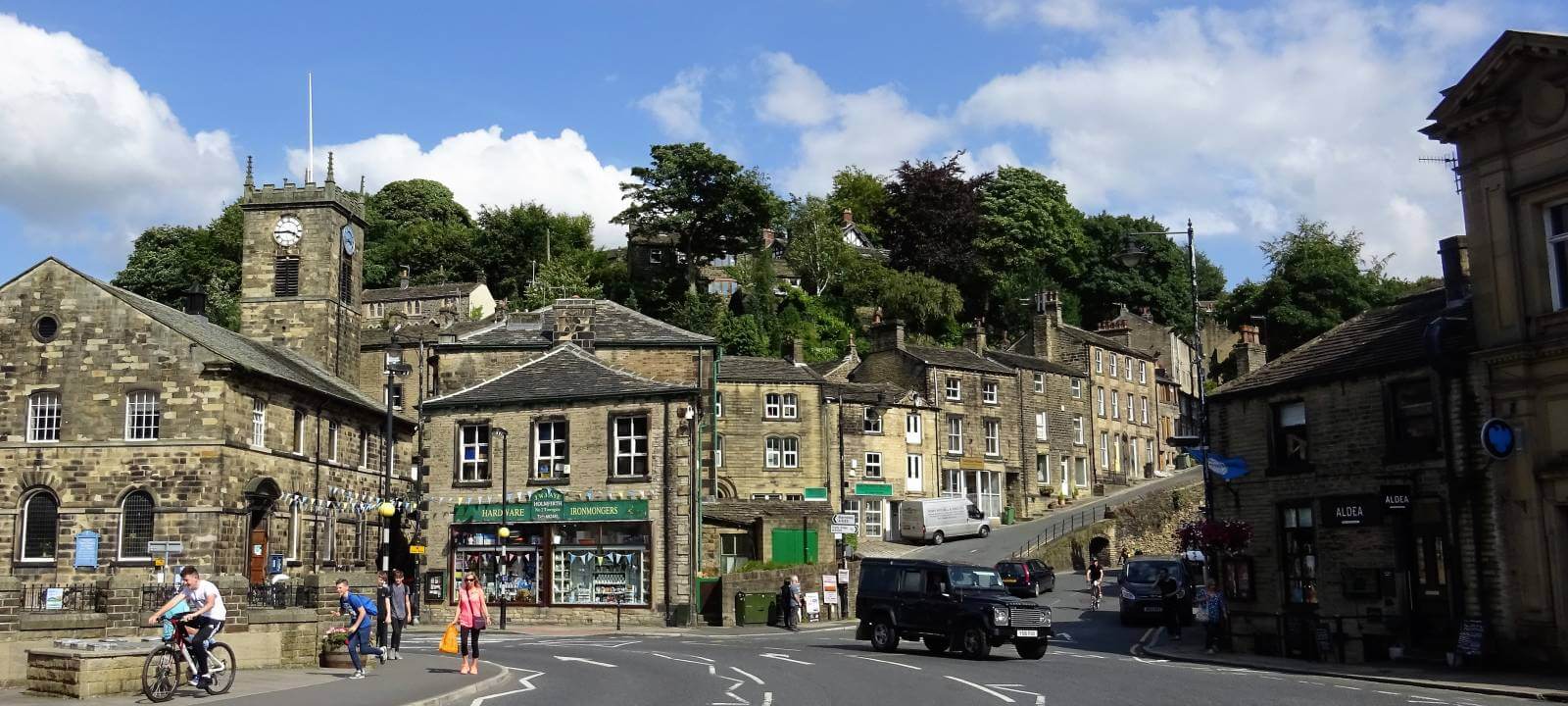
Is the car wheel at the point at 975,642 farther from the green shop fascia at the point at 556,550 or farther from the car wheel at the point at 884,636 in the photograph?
the green shop fascia at the point at 556,550

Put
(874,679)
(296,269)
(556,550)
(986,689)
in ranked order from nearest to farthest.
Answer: (986,689) < (874,679) < (556,550) < (296,269)

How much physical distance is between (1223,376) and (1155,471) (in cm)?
986

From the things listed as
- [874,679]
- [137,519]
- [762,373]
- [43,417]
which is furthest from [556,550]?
[874,679]

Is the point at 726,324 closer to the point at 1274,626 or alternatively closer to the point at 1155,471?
the point at 1155,471

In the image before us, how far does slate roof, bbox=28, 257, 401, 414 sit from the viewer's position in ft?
132

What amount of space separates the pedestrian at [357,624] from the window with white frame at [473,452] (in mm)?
19780

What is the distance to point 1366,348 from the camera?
27953 mm

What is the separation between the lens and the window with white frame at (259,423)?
4125 centimetres

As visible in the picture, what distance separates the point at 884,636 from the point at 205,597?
1426 cm

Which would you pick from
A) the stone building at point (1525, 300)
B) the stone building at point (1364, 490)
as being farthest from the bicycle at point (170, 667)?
the stone building at point (1525, 300)

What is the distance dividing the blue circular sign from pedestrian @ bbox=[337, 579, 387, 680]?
19577mm

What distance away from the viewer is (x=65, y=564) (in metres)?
38.7

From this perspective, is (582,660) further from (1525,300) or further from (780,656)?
(1525,300)

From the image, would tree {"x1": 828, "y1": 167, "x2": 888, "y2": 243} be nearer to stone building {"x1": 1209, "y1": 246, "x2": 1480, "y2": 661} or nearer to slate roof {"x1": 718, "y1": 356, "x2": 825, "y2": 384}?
slate roof {"x1": 718, "y1": 356, "x2": 825, "y2": 384}
